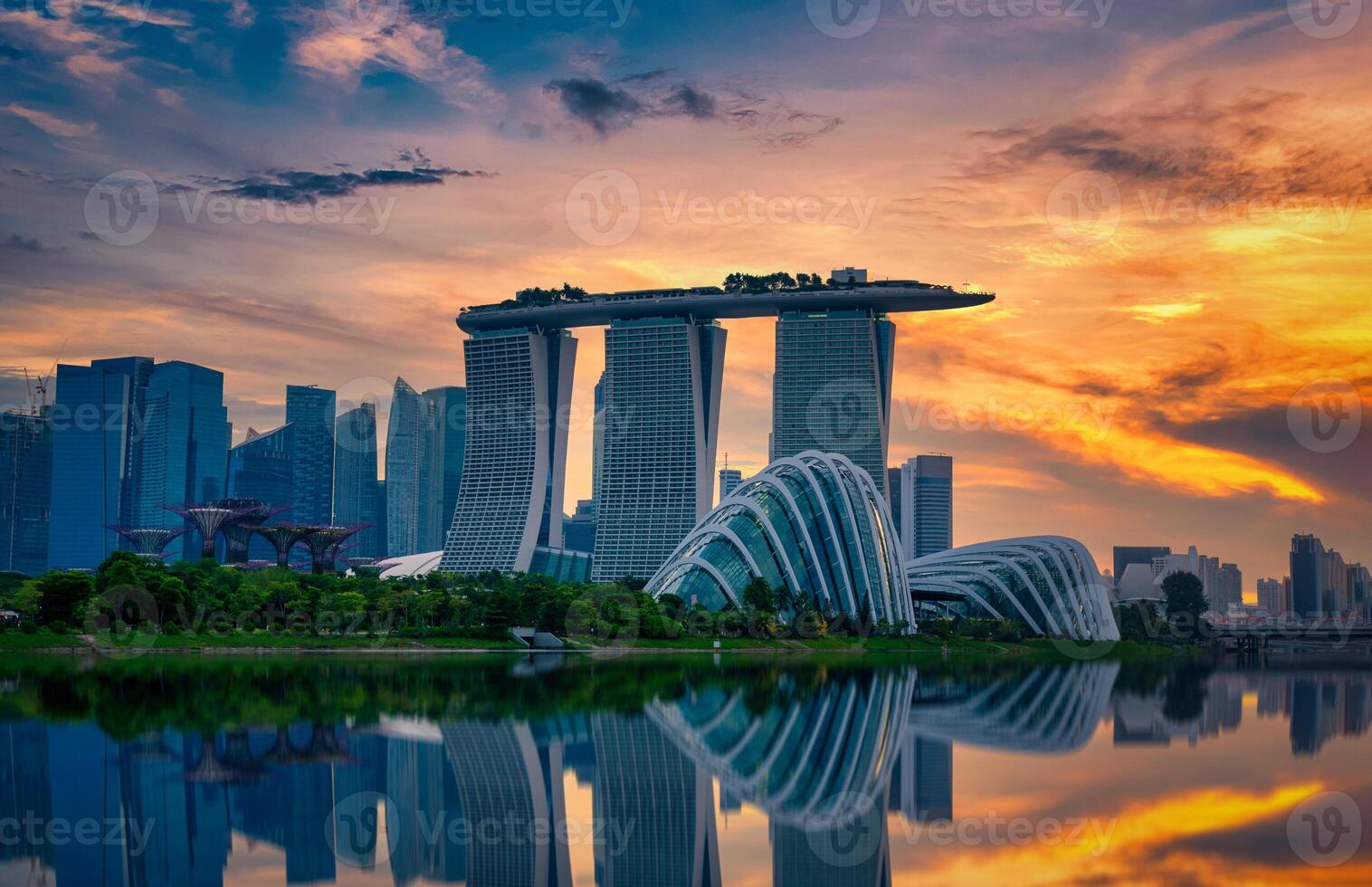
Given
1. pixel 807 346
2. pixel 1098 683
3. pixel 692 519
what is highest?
pixel 807 346

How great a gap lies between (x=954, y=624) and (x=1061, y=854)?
12296 centimetres

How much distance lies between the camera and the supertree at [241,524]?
616 feet

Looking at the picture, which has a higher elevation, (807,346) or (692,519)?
(807,346)

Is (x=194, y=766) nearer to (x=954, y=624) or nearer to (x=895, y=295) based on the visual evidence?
(x=954, y=624)

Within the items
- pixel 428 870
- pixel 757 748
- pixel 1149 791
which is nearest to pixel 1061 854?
pixel 1149 791

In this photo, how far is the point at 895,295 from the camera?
19212cm

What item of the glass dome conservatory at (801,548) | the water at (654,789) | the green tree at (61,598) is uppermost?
the glass dome conservatory at (801,548)

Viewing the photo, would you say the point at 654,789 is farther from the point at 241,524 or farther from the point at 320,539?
the point at 241,524

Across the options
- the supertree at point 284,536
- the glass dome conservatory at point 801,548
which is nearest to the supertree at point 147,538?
the supertree at point 284,536

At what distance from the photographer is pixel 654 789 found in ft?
104

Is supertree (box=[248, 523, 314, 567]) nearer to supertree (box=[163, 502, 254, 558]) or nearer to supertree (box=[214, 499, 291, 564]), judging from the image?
supertree (box=[214, 499, 291, 564])

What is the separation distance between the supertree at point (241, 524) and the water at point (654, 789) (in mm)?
132513

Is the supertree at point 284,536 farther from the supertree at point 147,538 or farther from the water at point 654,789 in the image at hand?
the water at point 654,789

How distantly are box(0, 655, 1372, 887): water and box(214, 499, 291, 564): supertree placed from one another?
132513 mm
